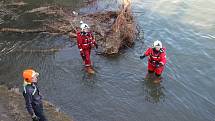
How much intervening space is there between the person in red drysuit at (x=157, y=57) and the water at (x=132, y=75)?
656mm

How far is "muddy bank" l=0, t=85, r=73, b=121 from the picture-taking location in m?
10.3

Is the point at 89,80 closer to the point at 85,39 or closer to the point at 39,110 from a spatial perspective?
the point at 85,39

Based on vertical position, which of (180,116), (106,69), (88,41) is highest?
(88,41)

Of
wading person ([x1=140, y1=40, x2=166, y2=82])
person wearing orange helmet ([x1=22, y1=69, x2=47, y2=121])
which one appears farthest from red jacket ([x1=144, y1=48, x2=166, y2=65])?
person wearing orange helmet ([x1=22, y1=69, x2=47, y2=121])

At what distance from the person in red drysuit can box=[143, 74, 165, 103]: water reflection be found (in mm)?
399

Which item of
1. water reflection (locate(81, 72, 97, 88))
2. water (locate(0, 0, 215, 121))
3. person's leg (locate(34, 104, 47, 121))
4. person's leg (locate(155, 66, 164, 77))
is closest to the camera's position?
person's leg (locate(34, 104, 47, 121))

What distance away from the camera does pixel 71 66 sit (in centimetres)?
1527

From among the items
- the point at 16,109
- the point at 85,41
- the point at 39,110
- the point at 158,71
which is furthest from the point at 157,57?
the point at 39,110

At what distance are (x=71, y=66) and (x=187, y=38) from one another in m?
5.89

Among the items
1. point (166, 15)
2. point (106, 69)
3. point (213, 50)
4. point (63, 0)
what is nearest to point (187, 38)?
point (213, 50)

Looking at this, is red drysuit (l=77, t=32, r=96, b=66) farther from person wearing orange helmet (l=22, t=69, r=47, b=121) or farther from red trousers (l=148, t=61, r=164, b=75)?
person wearing orange helmet (l=22, t=69, r=47, b=121)

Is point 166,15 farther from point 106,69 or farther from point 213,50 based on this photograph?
point 106,69

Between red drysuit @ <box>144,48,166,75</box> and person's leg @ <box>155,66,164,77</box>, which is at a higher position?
red drysuit @ <box>144,48,166,75</box>

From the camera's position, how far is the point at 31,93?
29.1ft
